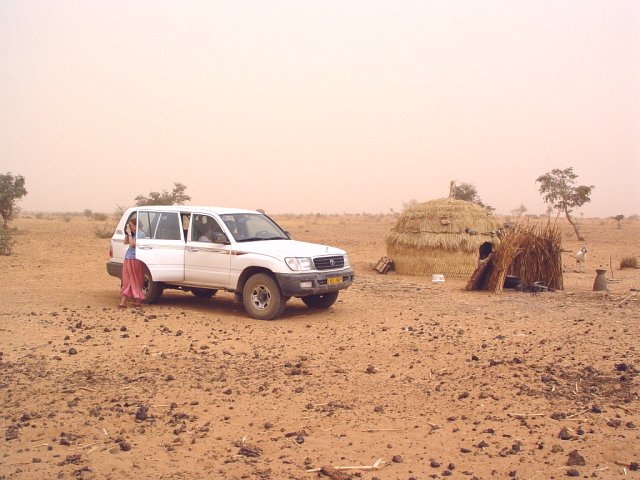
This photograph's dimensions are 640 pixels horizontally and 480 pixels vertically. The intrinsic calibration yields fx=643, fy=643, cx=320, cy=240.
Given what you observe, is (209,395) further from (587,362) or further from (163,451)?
(587,362)

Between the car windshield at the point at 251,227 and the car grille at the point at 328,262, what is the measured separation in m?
1.27

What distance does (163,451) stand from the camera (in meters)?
5.07

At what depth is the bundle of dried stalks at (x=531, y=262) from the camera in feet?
46.8

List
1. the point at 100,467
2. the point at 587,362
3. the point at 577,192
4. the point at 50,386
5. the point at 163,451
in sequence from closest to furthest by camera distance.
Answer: the point at 100,467, the point at 163,451, the point at 50,386, the point at 587,362, the point at 577,192

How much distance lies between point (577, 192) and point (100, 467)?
3445 cm

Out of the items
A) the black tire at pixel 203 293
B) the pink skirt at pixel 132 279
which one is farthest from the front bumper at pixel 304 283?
the pink skirt at pixel 132 279

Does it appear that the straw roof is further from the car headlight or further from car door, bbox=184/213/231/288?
car door, bbox=184/213/231/288

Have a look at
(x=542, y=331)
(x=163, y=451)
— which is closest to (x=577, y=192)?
(x=542, y=331)

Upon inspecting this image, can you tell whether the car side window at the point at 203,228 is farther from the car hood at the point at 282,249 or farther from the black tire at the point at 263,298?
the black tire at the point at 263,298

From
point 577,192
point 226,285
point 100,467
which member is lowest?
point 100,467

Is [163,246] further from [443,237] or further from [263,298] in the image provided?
[443,237]

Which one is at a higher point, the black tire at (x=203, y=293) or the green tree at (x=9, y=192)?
the green tree at (x=9, y=192)

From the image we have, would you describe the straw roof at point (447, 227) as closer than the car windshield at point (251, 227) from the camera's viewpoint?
No

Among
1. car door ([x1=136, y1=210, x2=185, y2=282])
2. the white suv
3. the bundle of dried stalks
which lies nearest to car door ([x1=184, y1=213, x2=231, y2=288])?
the white suv
